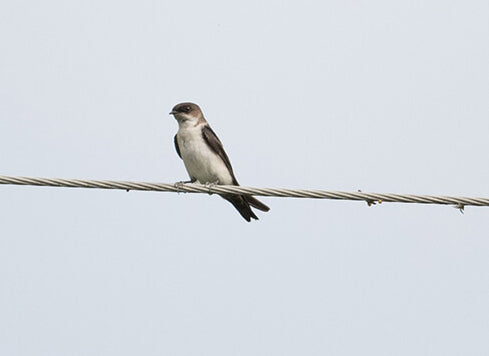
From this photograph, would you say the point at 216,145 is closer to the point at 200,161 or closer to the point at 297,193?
the point at 200,161

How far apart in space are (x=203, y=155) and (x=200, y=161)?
2.9 inches

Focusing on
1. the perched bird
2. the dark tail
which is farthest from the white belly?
the dark tail

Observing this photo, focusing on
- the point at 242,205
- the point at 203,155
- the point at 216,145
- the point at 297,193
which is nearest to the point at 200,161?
the point at 203,155

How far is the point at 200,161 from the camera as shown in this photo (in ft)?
34.1

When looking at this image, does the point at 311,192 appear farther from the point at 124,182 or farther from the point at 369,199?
the point at 124,182

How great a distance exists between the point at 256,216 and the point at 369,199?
3201 millimetres

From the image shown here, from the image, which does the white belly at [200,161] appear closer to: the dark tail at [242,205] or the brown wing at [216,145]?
the brown wing at [216,145]

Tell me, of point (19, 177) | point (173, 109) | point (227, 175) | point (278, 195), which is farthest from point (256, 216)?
point (19, 177)

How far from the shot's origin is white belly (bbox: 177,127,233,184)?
10.4 metres

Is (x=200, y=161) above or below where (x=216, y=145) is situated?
below

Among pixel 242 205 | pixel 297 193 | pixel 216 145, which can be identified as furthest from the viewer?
pixel 216 145

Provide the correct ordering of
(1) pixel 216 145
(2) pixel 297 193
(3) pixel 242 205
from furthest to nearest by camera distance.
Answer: (1) pixel 216 145, (3) pixel 242 205, (2) pixel 297 193

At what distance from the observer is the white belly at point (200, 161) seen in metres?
10.4

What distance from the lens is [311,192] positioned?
718cm
